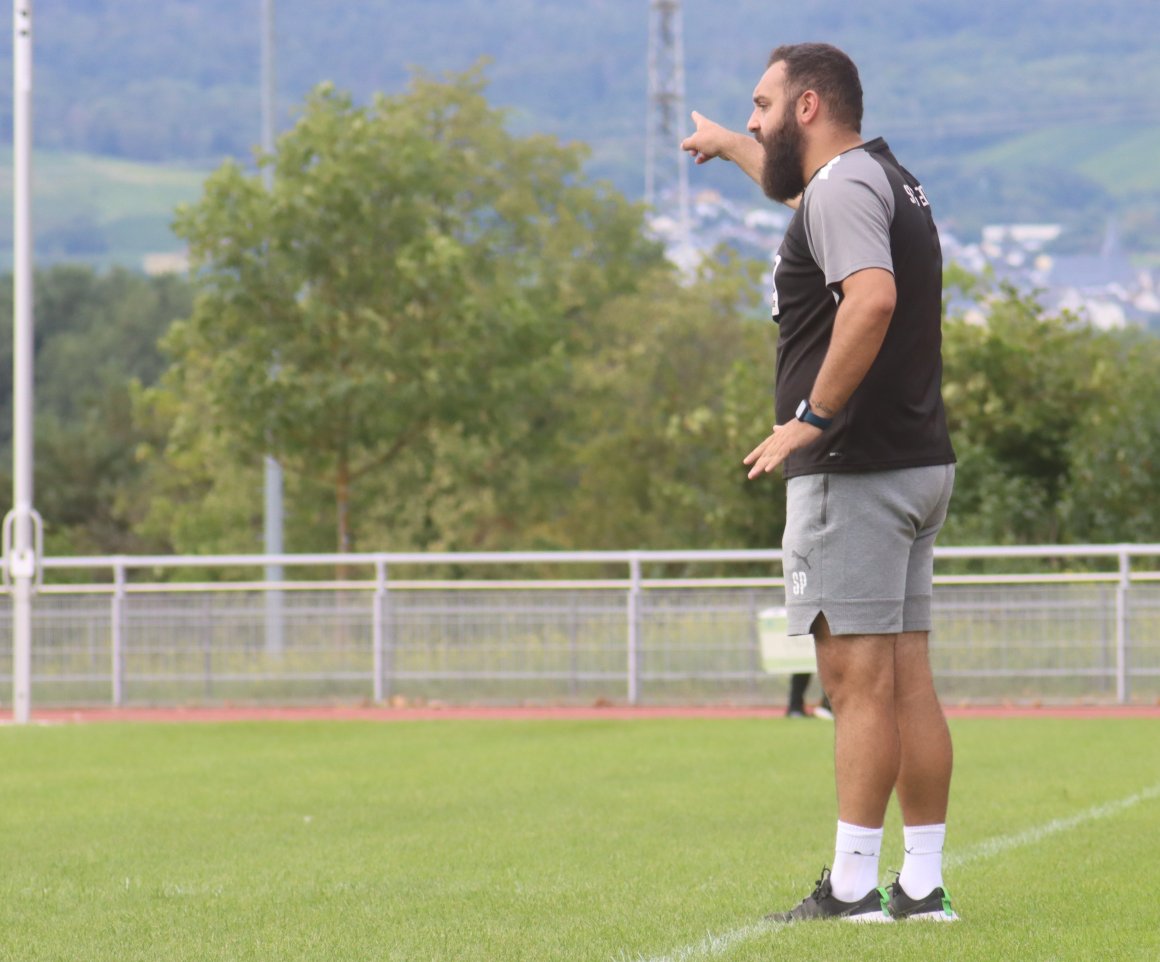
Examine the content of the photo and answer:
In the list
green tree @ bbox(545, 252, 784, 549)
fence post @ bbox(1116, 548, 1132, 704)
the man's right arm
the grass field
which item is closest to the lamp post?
the grass field

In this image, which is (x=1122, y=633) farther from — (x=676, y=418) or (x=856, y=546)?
(x=856, y=546)

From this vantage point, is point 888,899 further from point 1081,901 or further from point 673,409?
point 673,409

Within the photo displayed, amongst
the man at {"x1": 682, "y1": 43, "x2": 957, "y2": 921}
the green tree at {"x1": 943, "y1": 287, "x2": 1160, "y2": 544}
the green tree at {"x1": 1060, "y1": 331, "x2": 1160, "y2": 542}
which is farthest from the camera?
the green tree at {"x1": 943, "y1": 287, "x2": 1160, "y2": 544}

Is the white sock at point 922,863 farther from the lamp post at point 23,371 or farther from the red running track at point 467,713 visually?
the lamp post at point 23,371

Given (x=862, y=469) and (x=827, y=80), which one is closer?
(x=862, y=469)

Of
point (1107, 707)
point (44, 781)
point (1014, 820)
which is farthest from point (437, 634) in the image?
point (1014, 820)

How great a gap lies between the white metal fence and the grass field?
4215 millimetres

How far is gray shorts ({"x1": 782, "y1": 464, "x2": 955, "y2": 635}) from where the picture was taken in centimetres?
494

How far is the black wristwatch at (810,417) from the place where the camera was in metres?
4.86

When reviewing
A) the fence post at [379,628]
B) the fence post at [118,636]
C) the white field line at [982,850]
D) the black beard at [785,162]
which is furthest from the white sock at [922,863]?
the fence post at [118,636]

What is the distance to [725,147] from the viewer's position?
5797mm

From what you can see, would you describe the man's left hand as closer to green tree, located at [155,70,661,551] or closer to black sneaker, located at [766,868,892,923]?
black sneaker, located at [766,868,892,923]

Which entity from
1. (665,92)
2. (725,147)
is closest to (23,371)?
(725,147)

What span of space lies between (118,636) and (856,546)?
14.3 m
